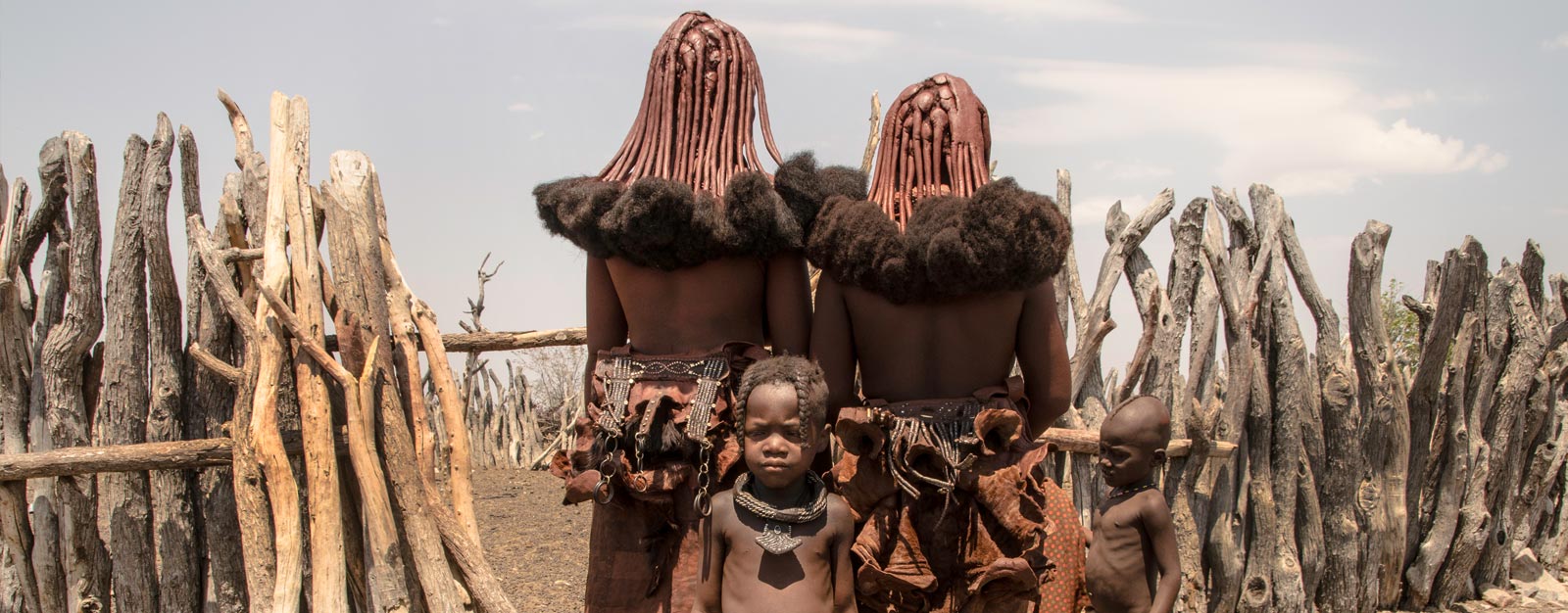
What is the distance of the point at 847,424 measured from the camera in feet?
11.2

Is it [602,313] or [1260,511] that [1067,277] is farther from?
[602,313]

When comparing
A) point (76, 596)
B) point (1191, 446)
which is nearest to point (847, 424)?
point (1191, 446)

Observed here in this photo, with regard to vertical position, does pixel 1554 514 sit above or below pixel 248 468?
below

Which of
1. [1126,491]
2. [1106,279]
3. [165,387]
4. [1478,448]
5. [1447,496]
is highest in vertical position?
[1106,279]

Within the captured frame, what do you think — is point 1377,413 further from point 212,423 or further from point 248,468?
point 212,423

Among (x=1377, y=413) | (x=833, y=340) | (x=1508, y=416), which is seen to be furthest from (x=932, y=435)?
(x=1508, y=416)

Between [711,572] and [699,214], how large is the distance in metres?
0.97

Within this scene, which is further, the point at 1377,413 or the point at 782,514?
the point at 1377,413

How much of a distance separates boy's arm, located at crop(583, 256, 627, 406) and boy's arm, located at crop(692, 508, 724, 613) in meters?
0.74

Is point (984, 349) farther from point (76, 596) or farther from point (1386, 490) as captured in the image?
point (1386, 490)

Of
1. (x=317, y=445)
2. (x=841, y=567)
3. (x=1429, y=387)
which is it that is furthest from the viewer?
→ (x=1429, y=387)

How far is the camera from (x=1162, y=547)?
147 inches

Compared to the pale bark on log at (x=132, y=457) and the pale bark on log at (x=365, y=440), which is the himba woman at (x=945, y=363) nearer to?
the pale bark on log at (x=365, y=440)

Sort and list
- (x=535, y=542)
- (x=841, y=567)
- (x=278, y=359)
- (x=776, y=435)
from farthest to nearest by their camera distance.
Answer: (x=535, y=542) < (x=278, y=359) < (x=841, y=567) < (x=776, y=435)
